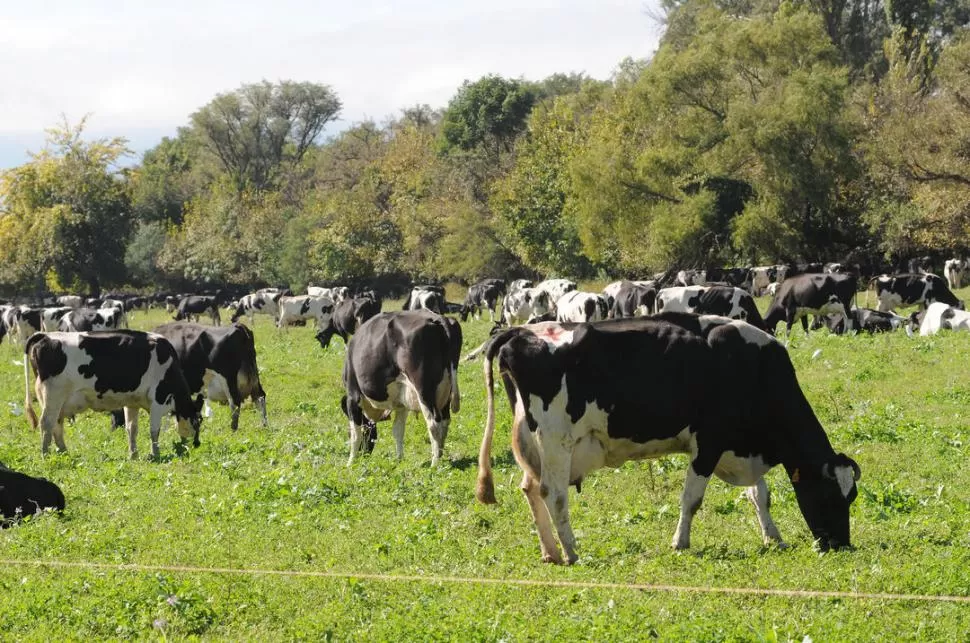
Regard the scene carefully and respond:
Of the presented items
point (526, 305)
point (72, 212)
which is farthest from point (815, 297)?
point (72, 212)

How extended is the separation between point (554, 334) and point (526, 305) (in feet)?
109

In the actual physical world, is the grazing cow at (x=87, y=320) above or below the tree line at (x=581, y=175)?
below

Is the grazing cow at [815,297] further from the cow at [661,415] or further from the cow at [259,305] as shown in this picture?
the cow at [259,305]

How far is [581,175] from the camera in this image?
5628 cm

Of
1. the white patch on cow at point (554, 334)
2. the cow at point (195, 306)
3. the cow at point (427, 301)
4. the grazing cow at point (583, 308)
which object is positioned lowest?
the cow at point (195, 306)

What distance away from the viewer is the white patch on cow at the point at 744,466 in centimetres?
1038

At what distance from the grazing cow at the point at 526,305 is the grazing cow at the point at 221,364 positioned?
21.8 meters

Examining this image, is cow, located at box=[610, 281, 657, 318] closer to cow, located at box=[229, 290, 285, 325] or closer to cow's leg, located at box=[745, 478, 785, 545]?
cow, located at box=[229, 290, 285, 325]

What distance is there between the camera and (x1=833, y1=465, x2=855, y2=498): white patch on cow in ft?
32.8

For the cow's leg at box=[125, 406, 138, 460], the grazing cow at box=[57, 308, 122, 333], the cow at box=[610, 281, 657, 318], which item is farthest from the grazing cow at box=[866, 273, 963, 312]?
the grazing cow at box=[57, 308, 122, 333]

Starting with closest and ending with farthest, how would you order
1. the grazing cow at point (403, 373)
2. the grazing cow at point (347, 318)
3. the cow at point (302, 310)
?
the grazing cow at point (403, 373)
the grazing cow at point (347, 318)
the cow at point (302, 310)

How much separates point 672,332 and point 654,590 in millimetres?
2715

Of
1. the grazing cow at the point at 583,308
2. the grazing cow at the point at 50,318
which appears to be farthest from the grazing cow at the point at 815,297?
the grazing cow at the point at 50,318

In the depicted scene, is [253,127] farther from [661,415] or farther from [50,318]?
[661,415]
